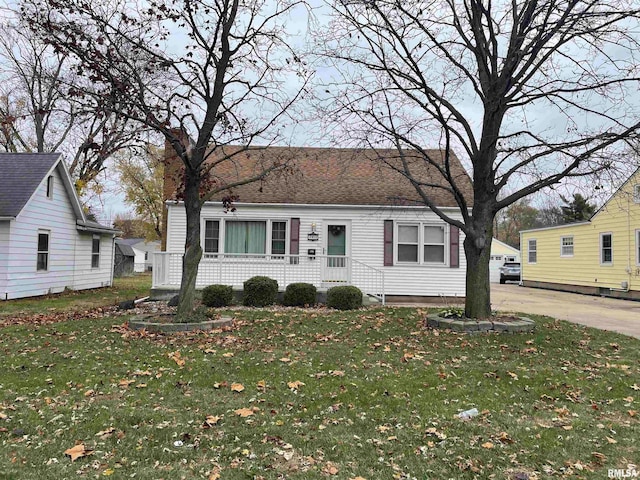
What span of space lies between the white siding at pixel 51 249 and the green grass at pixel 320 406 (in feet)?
25.3

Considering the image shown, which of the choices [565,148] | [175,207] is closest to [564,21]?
[565,148]

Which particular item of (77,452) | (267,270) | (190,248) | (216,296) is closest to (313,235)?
(267,270)

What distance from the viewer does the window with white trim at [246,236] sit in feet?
46.3

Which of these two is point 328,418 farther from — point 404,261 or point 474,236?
point 404,261

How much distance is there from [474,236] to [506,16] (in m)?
4.38

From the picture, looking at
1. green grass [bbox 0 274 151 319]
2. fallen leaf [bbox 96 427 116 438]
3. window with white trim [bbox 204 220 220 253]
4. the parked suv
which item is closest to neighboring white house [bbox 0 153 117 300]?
green grass [bbox 0 274 151 319]

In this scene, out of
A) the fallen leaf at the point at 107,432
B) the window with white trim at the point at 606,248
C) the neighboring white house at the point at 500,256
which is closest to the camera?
the fallen leaf at the point at 107,432

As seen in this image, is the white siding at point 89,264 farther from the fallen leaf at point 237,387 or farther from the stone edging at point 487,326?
the stone edging at point 487,326

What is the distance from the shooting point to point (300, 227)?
46.2 feet

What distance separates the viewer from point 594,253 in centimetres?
1958

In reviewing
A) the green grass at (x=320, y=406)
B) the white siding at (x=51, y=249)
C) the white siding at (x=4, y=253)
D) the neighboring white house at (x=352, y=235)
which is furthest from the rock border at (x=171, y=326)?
the white siding at (x=51, y=249)

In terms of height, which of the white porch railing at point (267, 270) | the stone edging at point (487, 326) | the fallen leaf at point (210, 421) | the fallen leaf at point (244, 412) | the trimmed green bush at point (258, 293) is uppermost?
the white porch railing at point (267, 270)

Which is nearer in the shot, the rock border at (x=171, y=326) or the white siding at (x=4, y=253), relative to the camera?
the rock border at (x=171, y=326)

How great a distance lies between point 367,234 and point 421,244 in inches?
68.6
